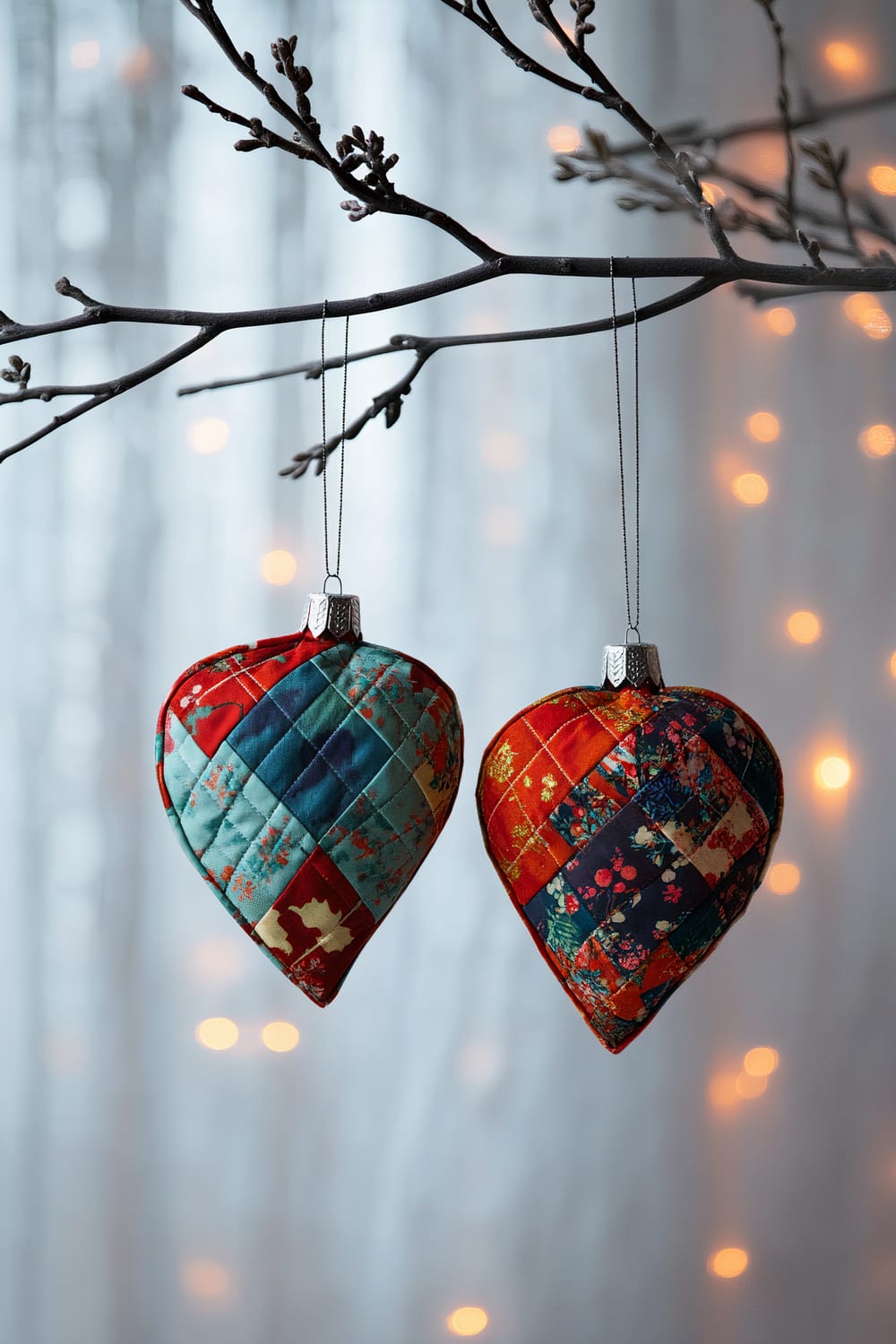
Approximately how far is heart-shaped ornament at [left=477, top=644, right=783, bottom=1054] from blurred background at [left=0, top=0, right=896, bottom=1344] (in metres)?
0.52

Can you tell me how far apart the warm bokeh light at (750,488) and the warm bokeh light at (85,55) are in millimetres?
788

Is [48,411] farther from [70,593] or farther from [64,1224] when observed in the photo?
[64,1224]

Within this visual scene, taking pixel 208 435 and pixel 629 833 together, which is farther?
pixel 208 435

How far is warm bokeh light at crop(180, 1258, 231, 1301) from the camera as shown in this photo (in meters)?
1.19

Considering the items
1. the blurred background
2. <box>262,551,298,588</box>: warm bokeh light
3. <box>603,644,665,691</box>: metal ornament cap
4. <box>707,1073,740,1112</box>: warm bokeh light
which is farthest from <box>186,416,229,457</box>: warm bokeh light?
<box>707,1073,740,1112</box>: warm bokeh light

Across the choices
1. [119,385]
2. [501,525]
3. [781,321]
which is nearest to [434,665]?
[501,525]

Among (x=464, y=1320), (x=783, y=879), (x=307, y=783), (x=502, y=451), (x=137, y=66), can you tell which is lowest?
(x=464, y=1320)

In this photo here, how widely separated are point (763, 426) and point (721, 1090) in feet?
2.31

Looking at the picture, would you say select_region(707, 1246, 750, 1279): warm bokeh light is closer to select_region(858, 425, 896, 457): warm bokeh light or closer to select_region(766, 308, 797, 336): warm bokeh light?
select_region(858, 425, 896, 457): warm bokeh light

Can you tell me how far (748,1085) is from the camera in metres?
1.19

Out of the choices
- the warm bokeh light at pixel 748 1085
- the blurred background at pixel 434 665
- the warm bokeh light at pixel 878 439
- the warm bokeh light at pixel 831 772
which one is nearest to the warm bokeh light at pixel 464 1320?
the blurred background at pixel 434 665

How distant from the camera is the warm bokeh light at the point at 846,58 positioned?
3.72ft

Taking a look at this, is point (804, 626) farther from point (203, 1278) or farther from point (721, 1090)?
point (203, 1278)

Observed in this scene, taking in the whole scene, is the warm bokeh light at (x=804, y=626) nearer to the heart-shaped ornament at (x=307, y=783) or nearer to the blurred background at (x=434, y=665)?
the blurred background at (x=434, y=665)
